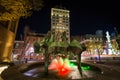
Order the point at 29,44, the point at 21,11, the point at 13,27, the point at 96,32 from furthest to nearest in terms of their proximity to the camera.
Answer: the point at 96,32 → the point at 29,44 → the point at 13,27 → the point at 21,11

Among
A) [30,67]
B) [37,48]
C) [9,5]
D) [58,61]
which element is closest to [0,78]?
[37,48]

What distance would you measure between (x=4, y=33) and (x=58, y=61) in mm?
11529

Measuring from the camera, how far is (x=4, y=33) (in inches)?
674

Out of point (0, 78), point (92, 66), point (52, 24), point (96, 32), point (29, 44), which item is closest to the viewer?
point (0, 78)

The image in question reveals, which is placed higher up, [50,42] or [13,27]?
[13,27]

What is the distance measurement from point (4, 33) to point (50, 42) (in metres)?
12.2

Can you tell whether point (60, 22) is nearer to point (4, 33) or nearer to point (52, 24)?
point (52, 24)

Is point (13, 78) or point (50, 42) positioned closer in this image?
point (13, 78)

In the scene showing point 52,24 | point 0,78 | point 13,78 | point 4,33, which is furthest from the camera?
point 52,24

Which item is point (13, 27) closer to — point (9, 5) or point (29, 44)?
point (9, 5)

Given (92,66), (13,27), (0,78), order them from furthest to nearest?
(13,27), (92,66), (0,78)

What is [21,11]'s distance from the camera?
40.5 ft

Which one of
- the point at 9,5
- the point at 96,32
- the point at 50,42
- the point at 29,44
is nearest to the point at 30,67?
the point at 50,42

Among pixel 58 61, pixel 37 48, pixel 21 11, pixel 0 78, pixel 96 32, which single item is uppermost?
pixel 96 32
